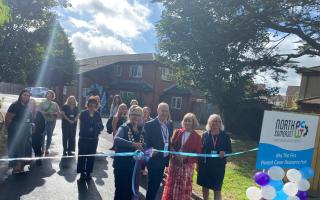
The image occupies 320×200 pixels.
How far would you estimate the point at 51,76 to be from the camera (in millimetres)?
43250

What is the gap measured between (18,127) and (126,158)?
364 cm

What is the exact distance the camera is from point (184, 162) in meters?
6.20

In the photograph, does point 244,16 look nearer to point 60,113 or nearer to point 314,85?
point 60,113

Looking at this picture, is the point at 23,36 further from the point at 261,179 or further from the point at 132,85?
the point at 132,85

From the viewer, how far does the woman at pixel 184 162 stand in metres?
6.25

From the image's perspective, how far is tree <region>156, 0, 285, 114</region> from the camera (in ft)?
58.8

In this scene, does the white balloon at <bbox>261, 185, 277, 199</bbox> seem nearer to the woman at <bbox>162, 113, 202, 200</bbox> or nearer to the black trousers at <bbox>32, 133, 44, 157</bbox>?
the woman at <bbox>162, 113, 202, 200</bbox>

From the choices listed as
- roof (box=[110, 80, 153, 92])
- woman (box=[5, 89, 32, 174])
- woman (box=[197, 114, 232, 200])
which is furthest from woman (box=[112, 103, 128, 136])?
roof (box=[110, 80, 153, 92])

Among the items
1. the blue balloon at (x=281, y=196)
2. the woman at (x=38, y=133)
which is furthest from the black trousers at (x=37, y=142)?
the blue balloon at (x=281, y=196)

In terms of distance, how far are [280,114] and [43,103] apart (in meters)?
7.20

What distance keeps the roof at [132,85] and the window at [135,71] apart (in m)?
0.70

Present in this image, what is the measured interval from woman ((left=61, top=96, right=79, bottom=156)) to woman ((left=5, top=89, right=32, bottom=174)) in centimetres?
197

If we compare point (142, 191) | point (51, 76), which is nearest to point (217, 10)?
point (142, 191)

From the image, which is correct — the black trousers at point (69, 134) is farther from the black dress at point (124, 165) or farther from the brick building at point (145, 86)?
the brick building at point (145, 86)
